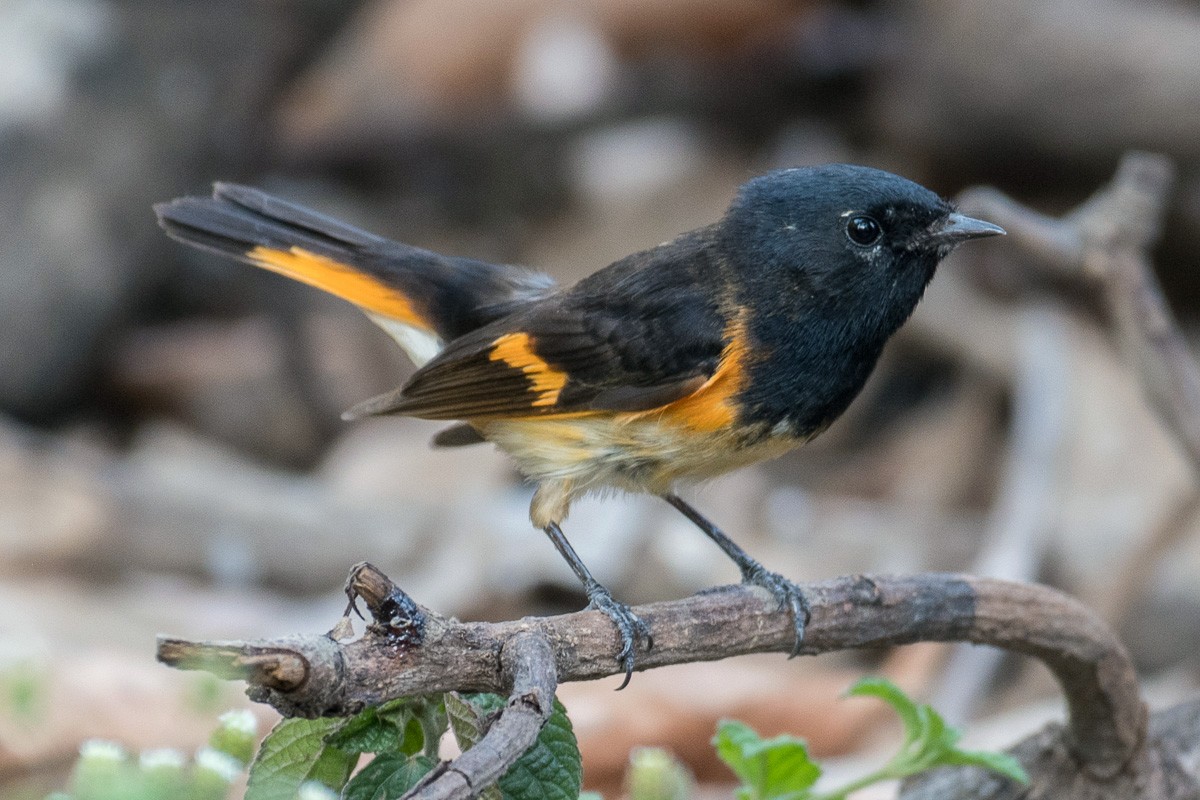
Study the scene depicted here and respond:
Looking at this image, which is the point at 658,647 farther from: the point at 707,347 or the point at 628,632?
the point at 707,347

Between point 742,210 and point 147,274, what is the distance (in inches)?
162

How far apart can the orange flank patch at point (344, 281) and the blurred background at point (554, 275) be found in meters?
1.10

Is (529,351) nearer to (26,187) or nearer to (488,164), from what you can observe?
(26,187)

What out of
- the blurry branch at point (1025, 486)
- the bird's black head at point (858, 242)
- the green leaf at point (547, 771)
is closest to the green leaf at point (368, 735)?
the green leaf at point (547, 771)

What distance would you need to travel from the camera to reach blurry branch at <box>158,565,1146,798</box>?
5.88 feet

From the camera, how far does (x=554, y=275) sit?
7.36 meters

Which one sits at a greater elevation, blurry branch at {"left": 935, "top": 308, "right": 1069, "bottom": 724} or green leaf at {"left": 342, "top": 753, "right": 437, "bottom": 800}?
blurry branch at {"left": 935, "top": 308, "right": 1069, "bottom": 724}

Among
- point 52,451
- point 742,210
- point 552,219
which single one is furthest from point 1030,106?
point 52,451

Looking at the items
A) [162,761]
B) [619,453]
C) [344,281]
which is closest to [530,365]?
[619,453]

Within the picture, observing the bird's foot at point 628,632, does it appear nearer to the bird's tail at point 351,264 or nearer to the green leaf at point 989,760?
the green leaf at point 989,760

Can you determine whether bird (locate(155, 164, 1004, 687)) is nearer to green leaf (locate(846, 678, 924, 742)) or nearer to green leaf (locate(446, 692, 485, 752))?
green leaf (locate(846, 678, 924, 742))

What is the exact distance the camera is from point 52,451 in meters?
5.31

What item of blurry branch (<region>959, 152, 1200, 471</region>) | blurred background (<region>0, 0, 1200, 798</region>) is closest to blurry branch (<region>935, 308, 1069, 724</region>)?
blurred background (<region>0, 0, 1200, 798</region>)

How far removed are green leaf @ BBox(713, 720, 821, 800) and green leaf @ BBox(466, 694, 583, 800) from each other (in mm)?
329
